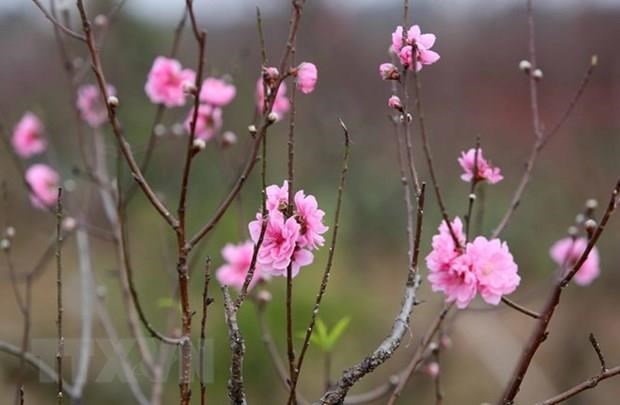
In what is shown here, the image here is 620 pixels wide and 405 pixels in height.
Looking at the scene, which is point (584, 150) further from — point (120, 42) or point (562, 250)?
point (120, 42)

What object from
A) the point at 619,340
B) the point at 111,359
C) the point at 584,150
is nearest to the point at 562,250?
the point at 111,359

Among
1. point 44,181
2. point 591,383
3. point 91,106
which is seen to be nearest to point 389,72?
point 591,383

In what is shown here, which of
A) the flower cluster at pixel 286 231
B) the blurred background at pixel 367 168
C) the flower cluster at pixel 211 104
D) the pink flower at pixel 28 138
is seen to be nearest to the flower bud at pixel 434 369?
the flower cluster at pixel 286 231

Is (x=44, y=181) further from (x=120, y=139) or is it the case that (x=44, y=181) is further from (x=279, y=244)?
(x=279, y=244)

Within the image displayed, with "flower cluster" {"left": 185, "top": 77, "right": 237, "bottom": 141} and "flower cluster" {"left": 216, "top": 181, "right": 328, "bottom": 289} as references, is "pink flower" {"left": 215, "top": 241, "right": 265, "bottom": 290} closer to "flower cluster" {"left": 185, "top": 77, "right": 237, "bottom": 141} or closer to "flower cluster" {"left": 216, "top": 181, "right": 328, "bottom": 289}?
"flower cluster" {"left": 185, "top": 77, "right": 237, "bottom": 141}

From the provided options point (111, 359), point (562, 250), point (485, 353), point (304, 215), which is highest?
point (485, 353)

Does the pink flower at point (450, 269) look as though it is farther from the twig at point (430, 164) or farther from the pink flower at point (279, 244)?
the pink flower at point (279, 244)
